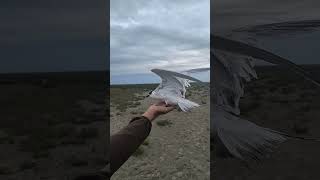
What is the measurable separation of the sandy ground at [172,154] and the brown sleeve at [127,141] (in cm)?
289

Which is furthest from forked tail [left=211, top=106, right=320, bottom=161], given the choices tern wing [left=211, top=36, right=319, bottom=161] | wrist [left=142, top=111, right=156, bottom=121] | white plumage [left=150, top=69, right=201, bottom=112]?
wrist [left=142, top=111, right=156, bottom=121]

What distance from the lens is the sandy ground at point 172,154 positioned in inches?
258

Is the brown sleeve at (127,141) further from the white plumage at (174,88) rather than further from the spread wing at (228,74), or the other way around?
the spread wing at (228,74)

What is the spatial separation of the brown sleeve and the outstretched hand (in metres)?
0.14

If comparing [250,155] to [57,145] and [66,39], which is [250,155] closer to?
[66,39]

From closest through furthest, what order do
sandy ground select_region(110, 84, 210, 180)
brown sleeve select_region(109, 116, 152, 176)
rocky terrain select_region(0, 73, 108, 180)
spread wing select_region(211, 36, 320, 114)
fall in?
brown sleeve select_region(109, 116, 152, 176) → spread wing select_region(211, 36, 320, 114) → sandy ground select_region(110, 84, 210, 180) → rocky terrain select_region(0, 73, 108, 180)

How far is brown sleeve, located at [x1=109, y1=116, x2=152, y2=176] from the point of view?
1.68 metres

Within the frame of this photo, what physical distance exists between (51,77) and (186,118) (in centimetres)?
657

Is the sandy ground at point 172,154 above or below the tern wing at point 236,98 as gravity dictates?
below

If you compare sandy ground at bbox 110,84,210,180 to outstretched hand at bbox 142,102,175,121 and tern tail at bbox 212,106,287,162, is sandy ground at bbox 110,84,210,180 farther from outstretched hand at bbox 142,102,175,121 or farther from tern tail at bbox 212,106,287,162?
outstretched hand at bbox 142,102,175,121

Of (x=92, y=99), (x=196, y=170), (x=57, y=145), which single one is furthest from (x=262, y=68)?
(x=92, y=99)

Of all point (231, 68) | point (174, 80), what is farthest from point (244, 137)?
point (174, 80)

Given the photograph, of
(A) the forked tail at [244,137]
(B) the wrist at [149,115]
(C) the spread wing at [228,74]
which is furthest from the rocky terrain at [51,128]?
(C) the spread wing at [228,74]

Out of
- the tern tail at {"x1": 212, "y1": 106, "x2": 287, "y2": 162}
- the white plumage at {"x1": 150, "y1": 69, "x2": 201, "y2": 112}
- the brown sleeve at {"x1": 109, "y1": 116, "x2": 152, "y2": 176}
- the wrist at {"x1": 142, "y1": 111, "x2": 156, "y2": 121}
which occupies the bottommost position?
the tern tail at {"x1": 212, "y1": 106, "x2": 287, "y2": 162}
